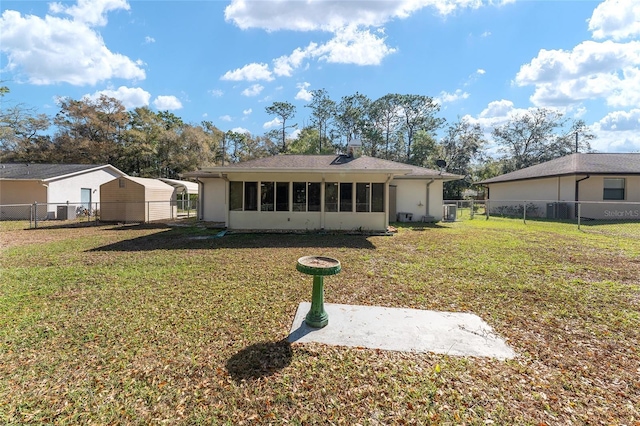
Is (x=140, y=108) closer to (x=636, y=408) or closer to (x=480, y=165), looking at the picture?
(x=636, y=408)

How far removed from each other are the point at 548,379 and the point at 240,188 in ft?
32.9

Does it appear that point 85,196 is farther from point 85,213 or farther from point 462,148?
point 462,148

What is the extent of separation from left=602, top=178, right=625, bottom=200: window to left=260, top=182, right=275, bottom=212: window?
18.3m

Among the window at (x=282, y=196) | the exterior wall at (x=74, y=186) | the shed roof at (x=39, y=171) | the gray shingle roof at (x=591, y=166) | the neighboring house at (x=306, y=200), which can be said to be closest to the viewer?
the neighboring house at (x=306, y=200)

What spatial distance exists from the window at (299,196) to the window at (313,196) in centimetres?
15

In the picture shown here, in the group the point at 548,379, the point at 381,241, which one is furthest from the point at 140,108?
the point at 548,379

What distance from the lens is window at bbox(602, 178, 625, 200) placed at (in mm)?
15797

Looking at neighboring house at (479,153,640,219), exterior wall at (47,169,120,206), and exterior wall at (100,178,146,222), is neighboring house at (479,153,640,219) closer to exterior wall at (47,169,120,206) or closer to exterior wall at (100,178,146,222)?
exterior wall at (100,178,146,222)

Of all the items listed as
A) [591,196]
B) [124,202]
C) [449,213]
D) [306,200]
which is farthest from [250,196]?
[591,196]

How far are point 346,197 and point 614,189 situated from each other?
52.8ft

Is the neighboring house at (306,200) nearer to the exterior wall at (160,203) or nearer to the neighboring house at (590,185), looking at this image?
the exterior wall at (160,203)

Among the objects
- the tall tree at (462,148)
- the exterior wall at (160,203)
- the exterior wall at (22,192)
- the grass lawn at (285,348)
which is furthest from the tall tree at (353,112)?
the grass lawn at (285,348)

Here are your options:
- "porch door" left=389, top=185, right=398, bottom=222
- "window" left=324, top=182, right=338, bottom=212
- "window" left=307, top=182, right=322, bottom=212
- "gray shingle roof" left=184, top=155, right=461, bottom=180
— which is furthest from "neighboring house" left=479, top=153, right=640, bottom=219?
"window" left=307, top=182, right=322, bottom=212

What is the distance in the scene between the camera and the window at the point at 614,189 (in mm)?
15797
